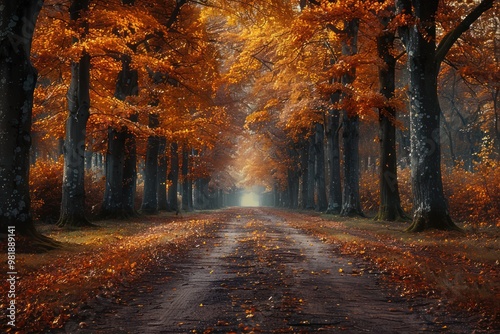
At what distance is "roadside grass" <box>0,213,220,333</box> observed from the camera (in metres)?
5.70

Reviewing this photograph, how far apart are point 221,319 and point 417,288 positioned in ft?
10.4

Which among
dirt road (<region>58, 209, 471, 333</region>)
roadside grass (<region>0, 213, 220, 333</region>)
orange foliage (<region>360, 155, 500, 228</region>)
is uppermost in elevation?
orange foliage (<region>360, 155, 500, 228</region>)

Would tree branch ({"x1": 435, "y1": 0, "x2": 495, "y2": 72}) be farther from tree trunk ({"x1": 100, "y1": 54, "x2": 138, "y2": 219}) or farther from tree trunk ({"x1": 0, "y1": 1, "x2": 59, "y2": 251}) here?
tree trunk ({"x1": 100, "y1": 54, "x2": 138, "y2": 219})

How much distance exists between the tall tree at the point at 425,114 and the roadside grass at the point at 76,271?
7.22 metres

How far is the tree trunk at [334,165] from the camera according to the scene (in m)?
29.5

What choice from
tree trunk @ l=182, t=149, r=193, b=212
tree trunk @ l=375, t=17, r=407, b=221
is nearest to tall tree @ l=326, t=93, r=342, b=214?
tree trunk @ l=375, t=17, r=407, b=221

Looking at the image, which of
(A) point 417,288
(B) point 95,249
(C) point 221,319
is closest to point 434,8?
(A) point 417,288

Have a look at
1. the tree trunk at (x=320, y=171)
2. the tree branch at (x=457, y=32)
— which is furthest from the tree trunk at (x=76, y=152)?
the tree trunk at (x=320, y=171)

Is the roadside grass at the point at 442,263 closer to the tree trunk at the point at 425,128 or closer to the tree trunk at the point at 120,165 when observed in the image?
the tree trunk at the point at 425,128

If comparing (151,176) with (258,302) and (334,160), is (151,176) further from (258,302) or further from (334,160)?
(258,302)

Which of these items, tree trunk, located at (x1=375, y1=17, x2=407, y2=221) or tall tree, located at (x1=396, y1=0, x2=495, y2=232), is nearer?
tall tree, located at (x1=396, y1=0, x2=495, y2=232)

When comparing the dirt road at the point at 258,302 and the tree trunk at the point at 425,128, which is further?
the tree trunk at the point at 425,128

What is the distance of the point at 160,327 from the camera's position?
5.20 metres

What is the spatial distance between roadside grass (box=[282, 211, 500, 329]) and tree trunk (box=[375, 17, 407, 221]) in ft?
15.8
